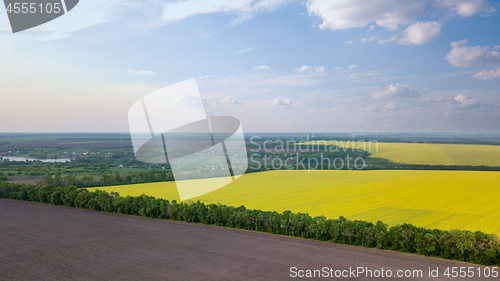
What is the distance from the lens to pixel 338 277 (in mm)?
10141

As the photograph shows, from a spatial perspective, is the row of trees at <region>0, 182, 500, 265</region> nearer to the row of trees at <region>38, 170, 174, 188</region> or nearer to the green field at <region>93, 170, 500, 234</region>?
the green field at <region>93, 170, 500, 234</region>

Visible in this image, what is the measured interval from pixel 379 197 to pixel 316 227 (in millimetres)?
17211

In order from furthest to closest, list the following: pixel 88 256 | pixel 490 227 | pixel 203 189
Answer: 1. pixel 203 189
2. pixel 490 227
3. pixel 88 256

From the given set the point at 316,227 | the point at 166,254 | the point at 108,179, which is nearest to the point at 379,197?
the point at 316,227

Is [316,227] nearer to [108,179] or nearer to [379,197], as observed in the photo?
[379,197]

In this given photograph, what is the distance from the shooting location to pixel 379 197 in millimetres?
29078

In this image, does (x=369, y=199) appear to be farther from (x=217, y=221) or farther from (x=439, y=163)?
(x=439, y=163)

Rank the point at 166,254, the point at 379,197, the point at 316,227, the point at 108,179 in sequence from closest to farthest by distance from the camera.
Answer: the point at 166,254 → the point at 316,227 → the point at 379,197 → the point at 108,179

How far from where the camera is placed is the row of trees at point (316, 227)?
37.4 ft

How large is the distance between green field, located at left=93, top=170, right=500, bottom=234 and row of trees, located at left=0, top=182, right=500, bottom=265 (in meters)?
7.49

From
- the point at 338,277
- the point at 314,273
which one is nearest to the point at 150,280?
the point at 314,273

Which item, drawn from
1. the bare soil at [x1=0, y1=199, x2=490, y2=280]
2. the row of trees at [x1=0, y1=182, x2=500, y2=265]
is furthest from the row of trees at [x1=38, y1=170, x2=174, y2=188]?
the bare soil at [x1=0, y1=199, x2=490, y2=280]

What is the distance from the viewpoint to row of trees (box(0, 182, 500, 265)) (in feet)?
37.4

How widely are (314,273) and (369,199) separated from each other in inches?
770
